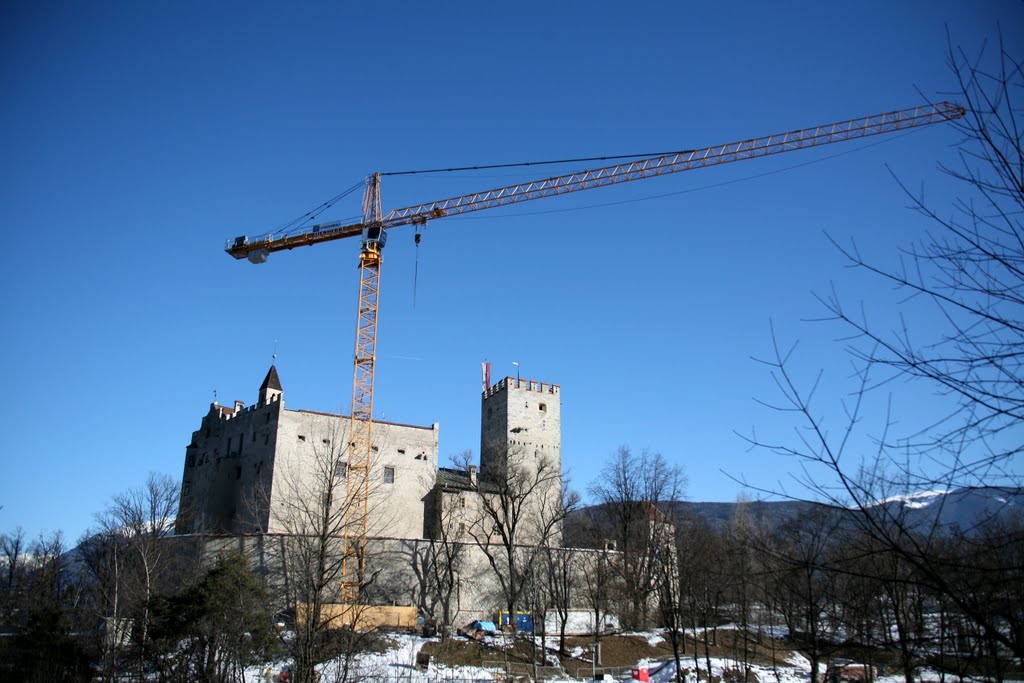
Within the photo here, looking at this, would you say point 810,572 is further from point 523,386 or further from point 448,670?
point 523,386

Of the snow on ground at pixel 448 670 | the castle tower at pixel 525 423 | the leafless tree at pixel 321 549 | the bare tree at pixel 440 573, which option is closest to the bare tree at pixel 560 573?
the bare tree at pixel 440 573

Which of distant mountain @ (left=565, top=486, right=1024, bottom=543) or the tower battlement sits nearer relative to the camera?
distant mountain @ (left=565, top=486, right=1024, bottom=543)

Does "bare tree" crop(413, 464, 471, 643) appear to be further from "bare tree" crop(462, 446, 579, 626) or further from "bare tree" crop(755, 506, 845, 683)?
"bare tree" crop(755, 506, 845, 683)

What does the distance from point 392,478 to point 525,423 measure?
1414 centimetres

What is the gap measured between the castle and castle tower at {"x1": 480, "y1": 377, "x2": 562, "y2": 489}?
0.10m

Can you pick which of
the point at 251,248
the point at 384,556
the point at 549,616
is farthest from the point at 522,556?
the point at 251,248

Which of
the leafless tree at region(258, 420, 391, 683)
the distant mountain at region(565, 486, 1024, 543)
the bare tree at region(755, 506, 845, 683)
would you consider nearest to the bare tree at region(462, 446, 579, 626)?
the distant mountain at region(565, 486, 1024, 543)

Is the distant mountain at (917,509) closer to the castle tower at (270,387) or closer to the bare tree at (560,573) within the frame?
the bare tree at (560,573)

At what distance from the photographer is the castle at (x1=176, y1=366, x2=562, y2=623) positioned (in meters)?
49.2

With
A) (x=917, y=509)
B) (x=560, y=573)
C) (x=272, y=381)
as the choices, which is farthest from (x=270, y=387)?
(x=917, y=509)

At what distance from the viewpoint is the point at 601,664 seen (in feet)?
124

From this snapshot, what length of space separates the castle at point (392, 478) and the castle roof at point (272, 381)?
108 mm

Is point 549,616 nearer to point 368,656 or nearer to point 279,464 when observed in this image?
point 368,656

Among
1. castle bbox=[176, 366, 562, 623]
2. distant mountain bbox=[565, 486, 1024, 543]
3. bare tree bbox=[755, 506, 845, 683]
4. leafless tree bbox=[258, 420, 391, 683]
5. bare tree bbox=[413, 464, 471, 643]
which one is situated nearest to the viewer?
distant mountain bbox=[565, 486, 1024, 543]
